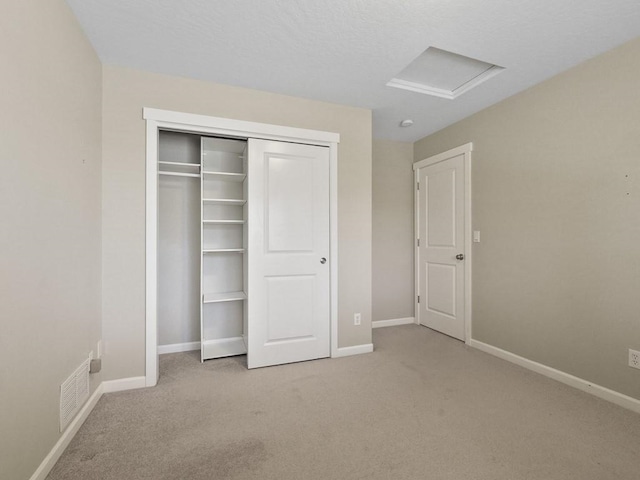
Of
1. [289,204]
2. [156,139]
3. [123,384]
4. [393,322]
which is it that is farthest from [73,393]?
[393,322]

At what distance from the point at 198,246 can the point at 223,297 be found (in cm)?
65

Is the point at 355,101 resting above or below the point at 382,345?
above

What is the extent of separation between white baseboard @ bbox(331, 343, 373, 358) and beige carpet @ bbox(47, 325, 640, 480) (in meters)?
0.27

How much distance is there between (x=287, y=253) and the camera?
2762 mm

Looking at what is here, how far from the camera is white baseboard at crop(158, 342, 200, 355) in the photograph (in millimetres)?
3001

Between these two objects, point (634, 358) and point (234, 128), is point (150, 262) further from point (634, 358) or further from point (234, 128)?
point (634, 358)

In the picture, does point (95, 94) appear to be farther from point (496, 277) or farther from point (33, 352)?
point (496, 277)

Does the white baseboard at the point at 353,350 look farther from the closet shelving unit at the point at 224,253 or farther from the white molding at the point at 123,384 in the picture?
the white molding at the point at 123,384

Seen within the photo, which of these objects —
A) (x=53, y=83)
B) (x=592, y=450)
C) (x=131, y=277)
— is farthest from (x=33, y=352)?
(x=592, y=450)

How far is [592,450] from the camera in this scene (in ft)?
5.19

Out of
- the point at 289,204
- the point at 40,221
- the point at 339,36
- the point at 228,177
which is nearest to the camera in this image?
the point at 40,221

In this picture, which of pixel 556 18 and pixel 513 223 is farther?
pixel 513 223

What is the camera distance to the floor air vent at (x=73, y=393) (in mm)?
1581

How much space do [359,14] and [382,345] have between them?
2.93 metres
